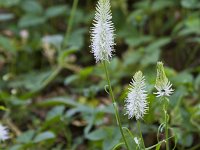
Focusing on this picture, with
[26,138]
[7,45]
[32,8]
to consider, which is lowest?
[26,138]

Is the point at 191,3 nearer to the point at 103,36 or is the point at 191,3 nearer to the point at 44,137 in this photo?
the point at 44,137

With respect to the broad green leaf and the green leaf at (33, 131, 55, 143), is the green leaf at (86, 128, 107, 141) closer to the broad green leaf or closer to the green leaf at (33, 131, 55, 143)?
the green leaf at (33, 131, 55, 143)

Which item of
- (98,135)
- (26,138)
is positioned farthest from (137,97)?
(26,138)

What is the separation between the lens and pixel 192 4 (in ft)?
8.77

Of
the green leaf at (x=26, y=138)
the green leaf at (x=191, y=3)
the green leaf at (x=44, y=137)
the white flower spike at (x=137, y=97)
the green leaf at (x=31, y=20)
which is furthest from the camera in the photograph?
the green leaf at (x=31, y=20)

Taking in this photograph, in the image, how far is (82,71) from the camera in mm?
2408

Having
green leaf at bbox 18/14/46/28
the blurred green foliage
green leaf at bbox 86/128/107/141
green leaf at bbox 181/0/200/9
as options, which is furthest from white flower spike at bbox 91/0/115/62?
green leaf at bbox 18/14/46/28

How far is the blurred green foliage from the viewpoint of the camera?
2061mm

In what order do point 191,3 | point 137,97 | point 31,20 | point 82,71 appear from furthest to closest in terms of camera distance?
point 31,20, point 191,3, point 82,71, point 137,97

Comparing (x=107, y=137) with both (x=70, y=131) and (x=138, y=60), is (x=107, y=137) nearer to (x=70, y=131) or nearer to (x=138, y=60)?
(x=70, y=131)

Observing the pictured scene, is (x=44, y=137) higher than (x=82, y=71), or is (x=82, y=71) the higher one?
(x=82, y=71)

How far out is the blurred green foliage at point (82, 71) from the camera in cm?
206

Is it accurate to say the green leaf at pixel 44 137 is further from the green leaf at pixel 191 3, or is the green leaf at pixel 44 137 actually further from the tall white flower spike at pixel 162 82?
the green leaf at pixel 191 3

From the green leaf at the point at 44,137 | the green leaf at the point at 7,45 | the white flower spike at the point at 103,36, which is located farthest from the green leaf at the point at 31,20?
the white flower spike at the point at 103,36
